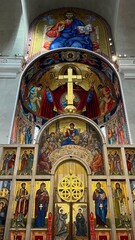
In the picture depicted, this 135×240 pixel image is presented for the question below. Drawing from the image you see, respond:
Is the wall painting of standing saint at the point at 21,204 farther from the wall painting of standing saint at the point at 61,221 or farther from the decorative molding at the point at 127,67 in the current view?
the decorative molding at the point at 127,67

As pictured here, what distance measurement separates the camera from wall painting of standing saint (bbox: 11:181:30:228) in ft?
17.8

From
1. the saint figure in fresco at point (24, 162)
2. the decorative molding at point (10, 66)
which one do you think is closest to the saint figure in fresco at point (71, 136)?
the saint figure in fresco at point (24, 162)

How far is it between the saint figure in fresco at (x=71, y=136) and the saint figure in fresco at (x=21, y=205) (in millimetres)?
2079

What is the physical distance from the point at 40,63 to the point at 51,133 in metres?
4.23

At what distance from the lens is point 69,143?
7.35 metres

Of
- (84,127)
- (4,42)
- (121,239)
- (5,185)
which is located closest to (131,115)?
(84,127)

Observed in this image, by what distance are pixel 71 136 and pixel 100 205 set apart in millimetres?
2515

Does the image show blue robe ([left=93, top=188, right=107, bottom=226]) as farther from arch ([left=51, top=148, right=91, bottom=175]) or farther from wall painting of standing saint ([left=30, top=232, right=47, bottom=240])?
wall painting of standing saint ([left=30, top=232, right=47, bottom=240])

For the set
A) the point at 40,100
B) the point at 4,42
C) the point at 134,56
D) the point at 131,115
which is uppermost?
the point at 4,42

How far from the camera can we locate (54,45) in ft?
35.3

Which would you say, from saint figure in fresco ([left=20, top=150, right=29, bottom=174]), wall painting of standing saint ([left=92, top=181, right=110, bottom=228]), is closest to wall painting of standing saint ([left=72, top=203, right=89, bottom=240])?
wall painting of standing saint ([left=92, top=181, right=110, bottom=228])

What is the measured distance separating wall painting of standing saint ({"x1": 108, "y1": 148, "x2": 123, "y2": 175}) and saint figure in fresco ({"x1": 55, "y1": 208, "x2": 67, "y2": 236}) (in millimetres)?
1728

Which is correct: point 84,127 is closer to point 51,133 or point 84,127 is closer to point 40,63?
point 51,133

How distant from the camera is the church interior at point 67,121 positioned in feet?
18.4
